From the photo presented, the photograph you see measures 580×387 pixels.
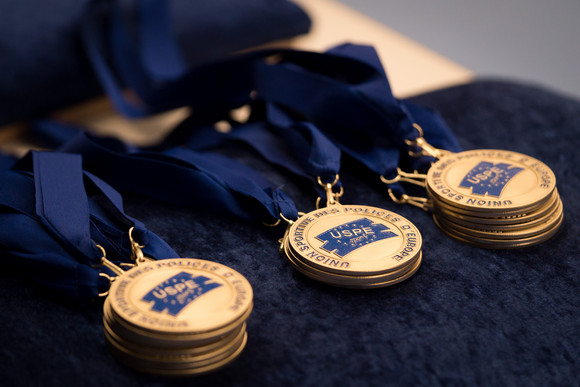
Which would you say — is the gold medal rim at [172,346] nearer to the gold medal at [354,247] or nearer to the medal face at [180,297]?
the medal face at [180,297]

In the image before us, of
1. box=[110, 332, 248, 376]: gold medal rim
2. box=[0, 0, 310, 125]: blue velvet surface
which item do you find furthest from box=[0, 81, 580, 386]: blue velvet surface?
box=[0, 0, 310, 125]: blue velvet surface

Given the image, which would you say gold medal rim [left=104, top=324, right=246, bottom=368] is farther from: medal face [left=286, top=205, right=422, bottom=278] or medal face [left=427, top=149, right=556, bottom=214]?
medal face [left=427, top=149, right=556, bottom=214]

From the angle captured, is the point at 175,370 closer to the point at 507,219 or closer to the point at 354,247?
the point at 354,247

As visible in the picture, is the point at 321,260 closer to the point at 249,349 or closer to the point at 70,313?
the point at 249,349

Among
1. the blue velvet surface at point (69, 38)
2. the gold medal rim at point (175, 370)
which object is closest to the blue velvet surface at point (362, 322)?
the gold medal rim at point (175, 370)

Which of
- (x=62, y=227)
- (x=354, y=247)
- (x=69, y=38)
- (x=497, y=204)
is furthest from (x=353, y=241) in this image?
(x=69, y=38)

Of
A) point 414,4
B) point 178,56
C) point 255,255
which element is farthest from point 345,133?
point 414,4

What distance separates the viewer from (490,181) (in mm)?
764

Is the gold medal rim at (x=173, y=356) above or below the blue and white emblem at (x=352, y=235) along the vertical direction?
below

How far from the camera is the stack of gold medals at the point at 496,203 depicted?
0.72 meters

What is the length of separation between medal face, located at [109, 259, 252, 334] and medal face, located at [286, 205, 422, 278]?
97 mm

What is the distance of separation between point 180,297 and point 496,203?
0.35m

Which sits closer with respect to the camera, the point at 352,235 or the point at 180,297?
the point at 180,297

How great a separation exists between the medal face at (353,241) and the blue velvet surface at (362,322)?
0.03 m
